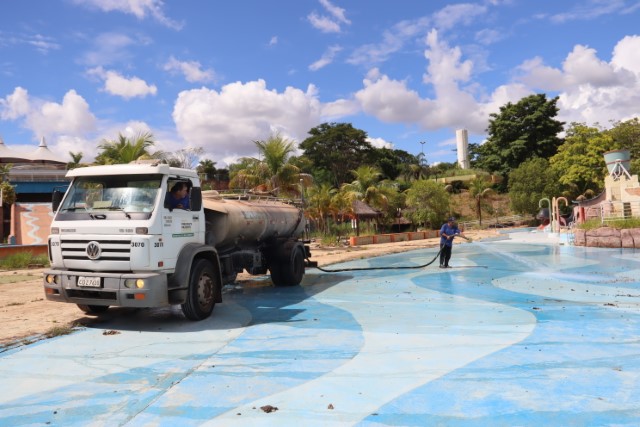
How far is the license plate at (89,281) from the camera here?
7238 mm

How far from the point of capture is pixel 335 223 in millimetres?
33219

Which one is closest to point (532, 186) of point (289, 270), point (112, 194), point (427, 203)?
point (427, 203)

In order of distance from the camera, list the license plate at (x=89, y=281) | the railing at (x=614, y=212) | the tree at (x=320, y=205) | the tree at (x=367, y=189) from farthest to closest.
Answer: the tree at (x=367, y=189)
the tree at (x=320, y=205)
the railing at (x=614, y=212)
the license plate at (x=89, y=281)

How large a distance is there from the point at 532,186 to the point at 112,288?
4668 cm

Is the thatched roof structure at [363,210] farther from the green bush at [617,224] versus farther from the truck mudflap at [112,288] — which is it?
the truck mudflap at [112,288]

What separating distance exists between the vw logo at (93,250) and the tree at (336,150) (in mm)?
50687

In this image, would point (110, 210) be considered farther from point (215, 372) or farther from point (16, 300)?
point (16, 300)

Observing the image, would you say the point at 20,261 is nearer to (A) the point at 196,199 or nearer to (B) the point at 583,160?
(A) the point at 196,199

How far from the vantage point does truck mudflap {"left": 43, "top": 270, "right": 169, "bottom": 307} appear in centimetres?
714

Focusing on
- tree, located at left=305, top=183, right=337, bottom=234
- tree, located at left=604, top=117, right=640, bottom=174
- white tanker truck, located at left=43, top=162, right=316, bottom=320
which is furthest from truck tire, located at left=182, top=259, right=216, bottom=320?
tree, located at left=604, top=117, right=640, bottom=174

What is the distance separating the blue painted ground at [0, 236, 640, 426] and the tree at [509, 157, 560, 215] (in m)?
39.8

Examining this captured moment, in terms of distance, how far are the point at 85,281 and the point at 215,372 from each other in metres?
3.16

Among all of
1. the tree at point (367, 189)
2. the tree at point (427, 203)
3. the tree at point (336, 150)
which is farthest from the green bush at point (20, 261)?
the tree at point (336, 150)

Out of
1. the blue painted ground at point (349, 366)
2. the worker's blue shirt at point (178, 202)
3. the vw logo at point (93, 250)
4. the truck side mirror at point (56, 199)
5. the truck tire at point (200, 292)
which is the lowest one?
the blue painted ground at point (349, 366)
